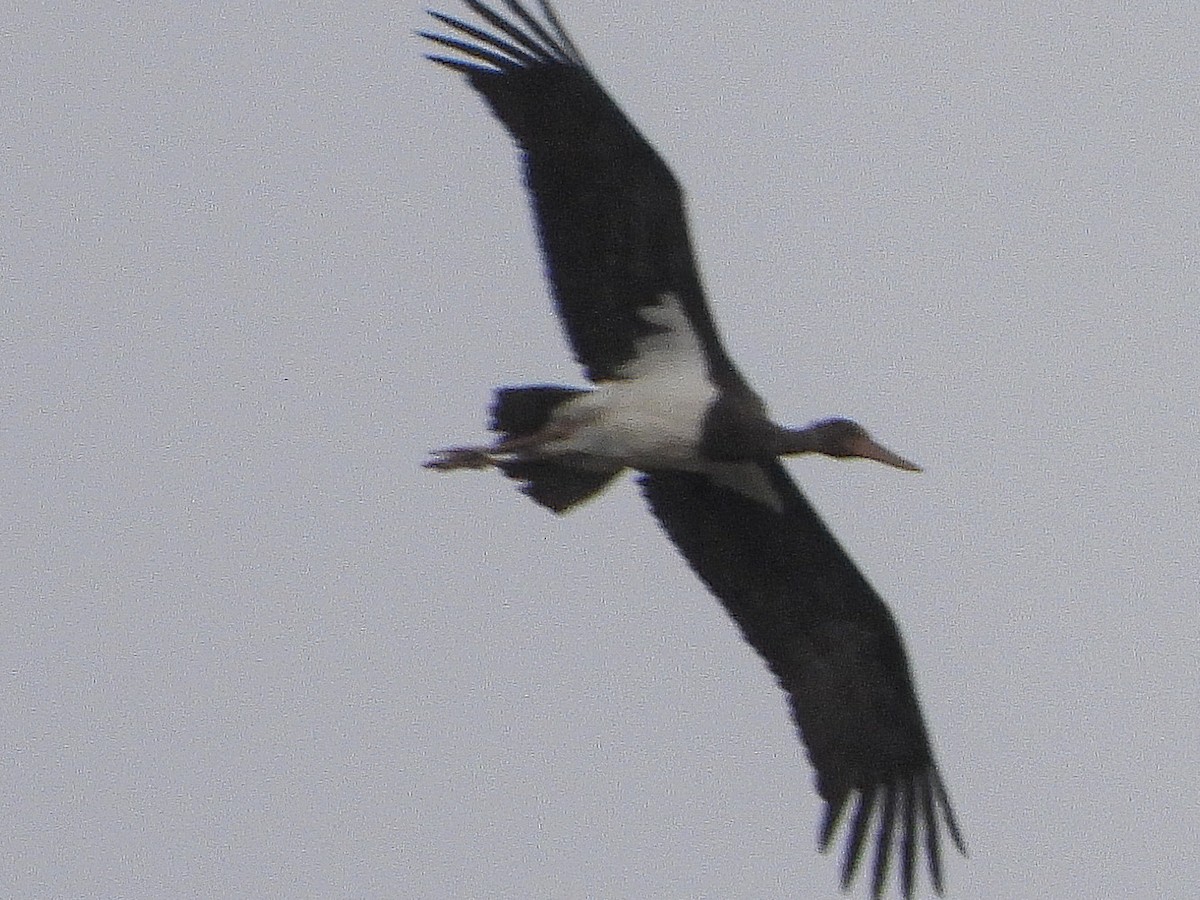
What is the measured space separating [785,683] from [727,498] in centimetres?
87

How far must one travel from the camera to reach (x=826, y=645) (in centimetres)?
1280

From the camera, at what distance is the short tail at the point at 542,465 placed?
12.1m

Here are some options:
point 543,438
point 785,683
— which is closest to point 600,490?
point 543,438

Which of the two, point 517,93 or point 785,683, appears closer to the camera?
point 517,93

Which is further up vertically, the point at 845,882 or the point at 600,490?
the point at 600,490

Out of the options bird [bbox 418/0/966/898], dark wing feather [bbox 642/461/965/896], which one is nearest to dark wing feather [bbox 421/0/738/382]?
bird [bbox 418/0/966/898]

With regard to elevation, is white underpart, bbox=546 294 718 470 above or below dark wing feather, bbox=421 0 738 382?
below

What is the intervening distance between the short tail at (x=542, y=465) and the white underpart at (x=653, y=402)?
0.08 metres

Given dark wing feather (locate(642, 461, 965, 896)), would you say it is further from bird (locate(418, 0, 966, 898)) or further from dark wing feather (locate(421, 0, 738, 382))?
dark wing feather (locate(421, 0, 738, 382))

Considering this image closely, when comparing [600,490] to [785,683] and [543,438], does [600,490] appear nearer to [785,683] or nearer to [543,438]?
[543,438]

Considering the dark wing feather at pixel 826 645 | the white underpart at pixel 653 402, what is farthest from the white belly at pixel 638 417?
the dark wing feather at pixel 826 645

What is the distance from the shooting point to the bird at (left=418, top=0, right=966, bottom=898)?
11.7 m

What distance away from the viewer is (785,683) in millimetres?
12828

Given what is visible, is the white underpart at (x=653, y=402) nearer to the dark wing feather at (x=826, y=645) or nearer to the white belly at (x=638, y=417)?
the white belly at (x=638, y=417)
